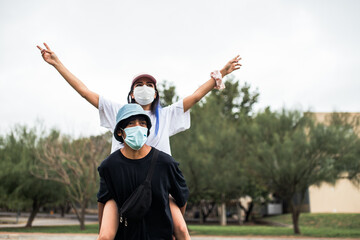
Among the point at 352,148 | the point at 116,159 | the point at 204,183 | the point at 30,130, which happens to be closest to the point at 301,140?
the point at 352,148

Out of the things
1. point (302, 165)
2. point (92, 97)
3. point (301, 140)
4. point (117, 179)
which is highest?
point (301, 140)

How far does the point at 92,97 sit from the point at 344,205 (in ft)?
A: 119

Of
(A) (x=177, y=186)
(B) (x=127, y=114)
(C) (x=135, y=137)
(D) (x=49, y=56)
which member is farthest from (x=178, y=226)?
(D) (x=49, y=56)

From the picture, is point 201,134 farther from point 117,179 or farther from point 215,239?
point 117,179

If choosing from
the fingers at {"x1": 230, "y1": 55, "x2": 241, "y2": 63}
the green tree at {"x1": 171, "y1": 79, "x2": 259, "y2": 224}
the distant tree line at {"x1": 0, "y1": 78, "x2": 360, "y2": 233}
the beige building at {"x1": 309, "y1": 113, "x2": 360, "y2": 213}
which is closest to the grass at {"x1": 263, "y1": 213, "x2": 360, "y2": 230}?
the beige building at {"x1": 309, "y1": 113, "x2": 360, "y2": 213}

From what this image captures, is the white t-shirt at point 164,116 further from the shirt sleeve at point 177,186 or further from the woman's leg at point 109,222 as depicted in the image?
the woman's leg at point 109,222

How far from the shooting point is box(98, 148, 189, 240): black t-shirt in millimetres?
2539

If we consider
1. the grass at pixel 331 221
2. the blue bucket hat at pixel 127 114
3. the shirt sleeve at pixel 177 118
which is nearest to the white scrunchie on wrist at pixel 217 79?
the shirt sleeve at pixel 177 118

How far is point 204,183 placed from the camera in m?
20.5

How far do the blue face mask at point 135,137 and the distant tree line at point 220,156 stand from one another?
56.3 feet

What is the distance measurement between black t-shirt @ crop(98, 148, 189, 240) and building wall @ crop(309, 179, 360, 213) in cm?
3490

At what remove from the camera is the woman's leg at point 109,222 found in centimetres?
250

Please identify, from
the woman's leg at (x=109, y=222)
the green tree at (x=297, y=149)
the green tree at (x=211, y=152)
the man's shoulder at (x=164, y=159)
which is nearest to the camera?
the woman's leg at (x=109, y=222)

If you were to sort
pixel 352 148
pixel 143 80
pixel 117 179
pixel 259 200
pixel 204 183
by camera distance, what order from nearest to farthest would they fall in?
1. pixel 117 179
2. pixel 143 80
3. pixel 352 148
4. pixel 204 183
5. pixel 259 200
